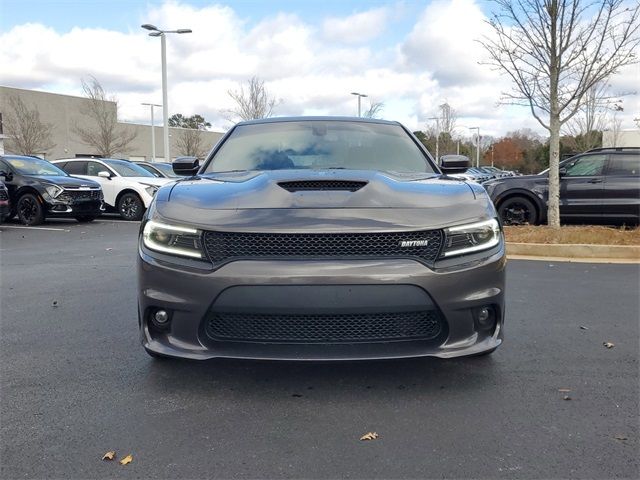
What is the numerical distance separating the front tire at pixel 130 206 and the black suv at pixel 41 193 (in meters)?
1.20

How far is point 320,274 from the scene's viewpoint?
8.61ft

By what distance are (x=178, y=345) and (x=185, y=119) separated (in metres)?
92.5

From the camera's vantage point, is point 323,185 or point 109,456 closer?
point 109,456

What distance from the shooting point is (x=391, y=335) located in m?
2.75

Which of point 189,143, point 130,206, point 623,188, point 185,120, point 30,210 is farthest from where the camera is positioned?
point 185,120

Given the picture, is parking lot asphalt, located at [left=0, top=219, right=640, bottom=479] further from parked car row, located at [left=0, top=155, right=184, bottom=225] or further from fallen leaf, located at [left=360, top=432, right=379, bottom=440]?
parked car row, located at [left=0, top=155, right=184, bottom=225]

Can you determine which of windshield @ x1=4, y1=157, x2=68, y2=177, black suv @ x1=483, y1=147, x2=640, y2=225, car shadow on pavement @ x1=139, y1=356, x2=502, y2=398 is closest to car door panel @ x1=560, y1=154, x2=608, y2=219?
black suv @ x1=483, y1=147, x2=640, y2=225

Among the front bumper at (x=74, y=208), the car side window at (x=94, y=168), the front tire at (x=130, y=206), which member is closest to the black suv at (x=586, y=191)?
the front tire at (x=130, y=206)

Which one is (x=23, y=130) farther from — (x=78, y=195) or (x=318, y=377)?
(x=318, y=377)

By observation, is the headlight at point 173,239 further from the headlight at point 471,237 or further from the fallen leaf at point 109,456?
the headlight at point 471,237

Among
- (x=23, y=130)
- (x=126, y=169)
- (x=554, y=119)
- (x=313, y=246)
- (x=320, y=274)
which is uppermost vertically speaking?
(x=23, y=130)

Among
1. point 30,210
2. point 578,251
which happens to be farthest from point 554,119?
point 30,210

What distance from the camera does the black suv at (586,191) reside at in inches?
388

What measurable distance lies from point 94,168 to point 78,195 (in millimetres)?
2296
